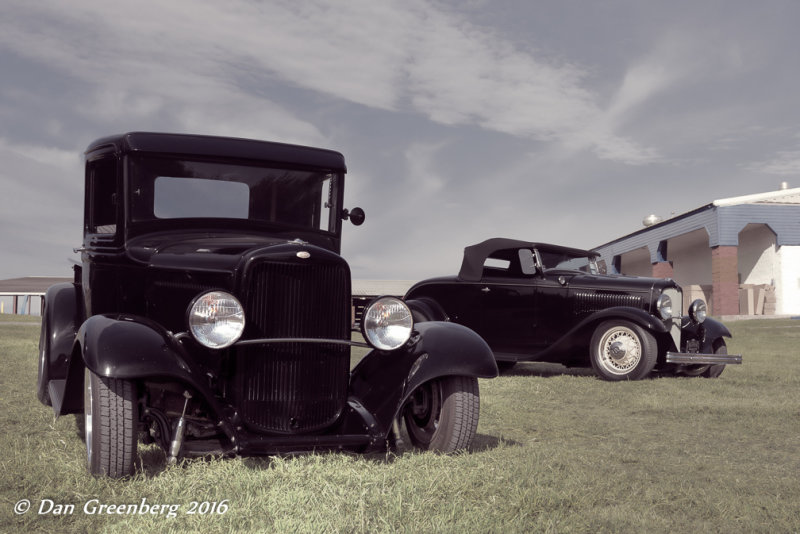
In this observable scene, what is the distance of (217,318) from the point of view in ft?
12.1

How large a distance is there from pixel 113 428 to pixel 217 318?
28.5 inches

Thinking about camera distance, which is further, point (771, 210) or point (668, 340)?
point (771, 210)

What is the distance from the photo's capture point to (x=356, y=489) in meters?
3.35

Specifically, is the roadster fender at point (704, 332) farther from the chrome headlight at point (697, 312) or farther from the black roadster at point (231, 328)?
the black roadster at point (231, 328)

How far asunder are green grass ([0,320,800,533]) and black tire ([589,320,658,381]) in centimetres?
277

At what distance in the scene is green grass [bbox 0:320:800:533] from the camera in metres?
3.02

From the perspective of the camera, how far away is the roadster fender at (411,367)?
4.14 m

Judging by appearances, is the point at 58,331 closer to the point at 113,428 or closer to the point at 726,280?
the point at 113,428

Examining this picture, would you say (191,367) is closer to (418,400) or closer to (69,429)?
(418,400)

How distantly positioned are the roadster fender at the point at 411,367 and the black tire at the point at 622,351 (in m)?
4.98

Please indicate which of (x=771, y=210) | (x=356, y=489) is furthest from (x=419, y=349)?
(x=771, y=210)

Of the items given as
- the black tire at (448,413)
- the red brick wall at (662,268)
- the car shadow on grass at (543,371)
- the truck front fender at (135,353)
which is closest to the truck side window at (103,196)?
the truck front fender at (135,353)

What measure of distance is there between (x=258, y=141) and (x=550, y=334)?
18.6 ft

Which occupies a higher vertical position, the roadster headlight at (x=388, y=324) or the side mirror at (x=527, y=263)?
the side mirror at (x=527, y=263)
